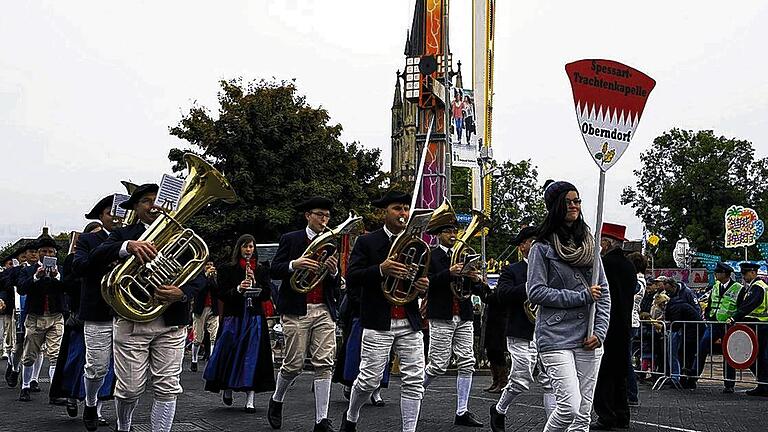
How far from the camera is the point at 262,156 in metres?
38.7

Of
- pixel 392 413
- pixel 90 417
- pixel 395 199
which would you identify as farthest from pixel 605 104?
pixel 90 417

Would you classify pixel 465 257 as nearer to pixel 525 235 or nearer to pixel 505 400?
pixel 525 235

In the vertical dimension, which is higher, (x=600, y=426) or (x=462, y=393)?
(x=462, y=393)

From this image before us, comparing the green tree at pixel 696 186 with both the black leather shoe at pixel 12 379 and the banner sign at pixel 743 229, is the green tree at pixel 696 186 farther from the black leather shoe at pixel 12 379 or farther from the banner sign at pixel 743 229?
the black leather shoe at pixel 12 379

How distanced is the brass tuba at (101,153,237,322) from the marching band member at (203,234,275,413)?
411 cm

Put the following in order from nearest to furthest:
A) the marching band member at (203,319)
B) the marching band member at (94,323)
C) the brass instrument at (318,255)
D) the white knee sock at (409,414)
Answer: the white knee sock at (409,414)
the marching band member at (94,323)
the brass instrument at (318,255)
the marching band member at (203,319)

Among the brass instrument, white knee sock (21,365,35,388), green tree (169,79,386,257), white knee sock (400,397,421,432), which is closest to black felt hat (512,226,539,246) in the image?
the brass instrument

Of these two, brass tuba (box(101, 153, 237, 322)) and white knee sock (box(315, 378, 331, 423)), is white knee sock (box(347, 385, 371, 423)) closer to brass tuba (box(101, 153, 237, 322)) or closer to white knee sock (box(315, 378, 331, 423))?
white knee sock (box(315, 378, 331, 423))

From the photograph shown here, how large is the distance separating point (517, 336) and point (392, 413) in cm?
239

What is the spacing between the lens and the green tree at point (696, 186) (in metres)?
71.6

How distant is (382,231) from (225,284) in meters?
3.66

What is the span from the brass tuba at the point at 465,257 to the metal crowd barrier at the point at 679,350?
6.24 m

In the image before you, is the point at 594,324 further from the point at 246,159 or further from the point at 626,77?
the point at 246,159

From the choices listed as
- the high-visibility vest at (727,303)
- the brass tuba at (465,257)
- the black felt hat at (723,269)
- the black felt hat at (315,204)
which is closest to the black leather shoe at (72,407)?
the black felt hat at (315,204)
